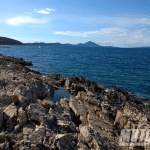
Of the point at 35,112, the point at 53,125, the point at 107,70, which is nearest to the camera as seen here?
the point at 53,125

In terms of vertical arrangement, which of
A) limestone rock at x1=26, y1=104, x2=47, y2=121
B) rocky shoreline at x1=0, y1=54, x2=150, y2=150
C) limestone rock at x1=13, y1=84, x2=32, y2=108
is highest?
limestone rock at x1=13, y1=84, x2=32, y2=108

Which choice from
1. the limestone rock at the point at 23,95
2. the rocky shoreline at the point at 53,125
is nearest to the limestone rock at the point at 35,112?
the rocky shoreline at the point at 53,125

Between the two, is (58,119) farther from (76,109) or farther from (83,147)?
(76,109)

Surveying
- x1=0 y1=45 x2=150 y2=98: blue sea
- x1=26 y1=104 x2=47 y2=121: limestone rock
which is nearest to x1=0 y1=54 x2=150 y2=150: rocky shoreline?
x1=26 y1=104 x2=47 y2=121: limestone rock

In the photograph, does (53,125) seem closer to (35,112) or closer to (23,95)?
(35,112)

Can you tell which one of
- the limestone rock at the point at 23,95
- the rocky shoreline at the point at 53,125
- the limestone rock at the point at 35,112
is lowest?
the rocky shoreline at the point at 53,125

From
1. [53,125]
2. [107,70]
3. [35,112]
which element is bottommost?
[53,125]

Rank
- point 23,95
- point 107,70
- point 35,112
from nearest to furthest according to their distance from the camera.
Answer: point 35,112
point 23,95
point 107,70

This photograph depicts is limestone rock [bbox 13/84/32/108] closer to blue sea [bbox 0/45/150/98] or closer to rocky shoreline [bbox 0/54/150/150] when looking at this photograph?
rocky shoreline [bbox 0/54/150/150]

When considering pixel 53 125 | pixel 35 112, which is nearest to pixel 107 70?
pixel 35 112

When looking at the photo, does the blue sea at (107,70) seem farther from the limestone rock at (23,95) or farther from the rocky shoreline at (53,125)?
the limestone rock at (23,95)

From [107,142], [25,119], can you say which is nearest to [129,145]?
[107,142]

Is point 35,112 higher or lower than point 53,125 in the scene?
higher

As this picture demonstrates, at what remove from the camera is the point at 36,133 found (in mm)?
8047
